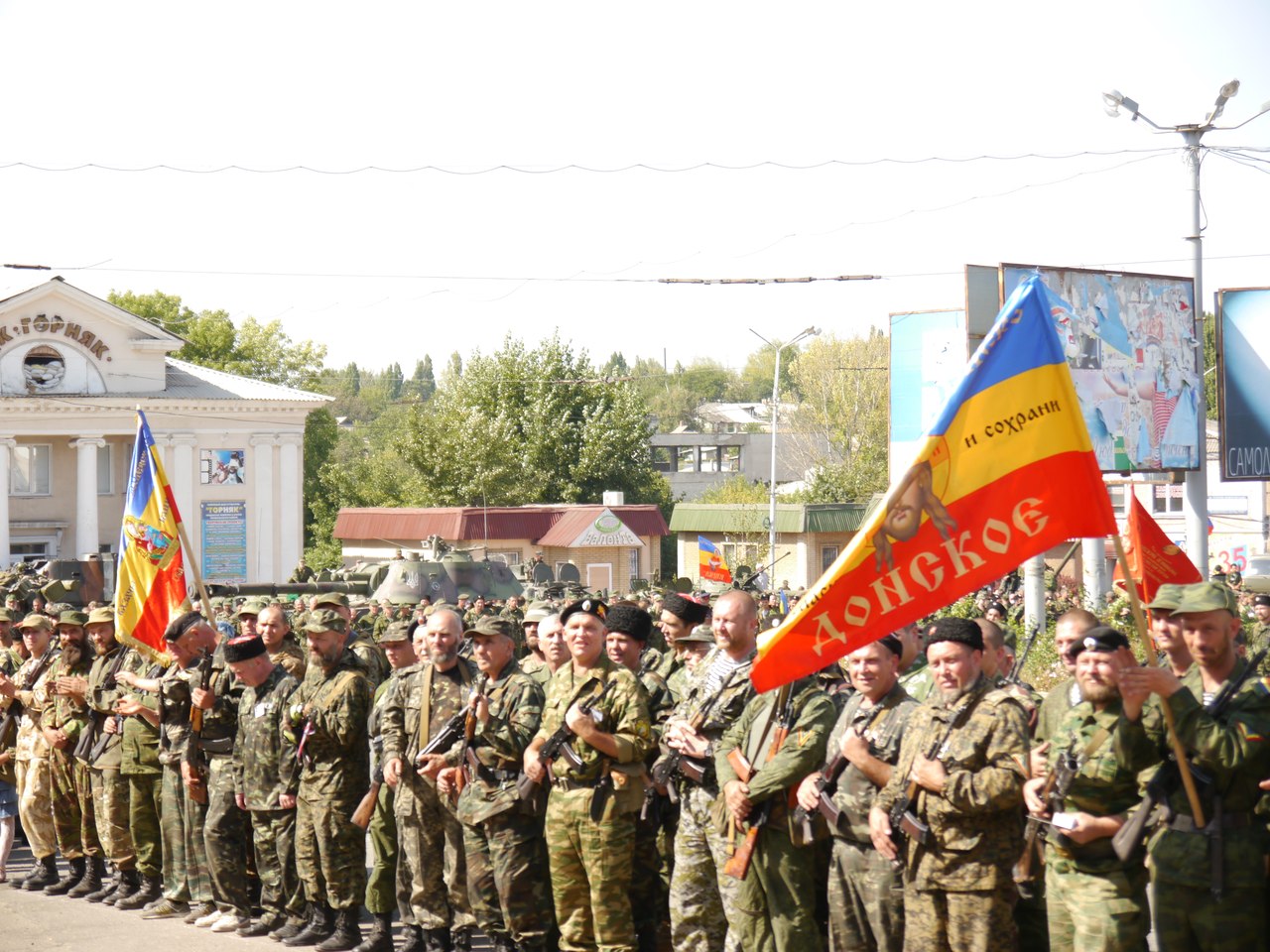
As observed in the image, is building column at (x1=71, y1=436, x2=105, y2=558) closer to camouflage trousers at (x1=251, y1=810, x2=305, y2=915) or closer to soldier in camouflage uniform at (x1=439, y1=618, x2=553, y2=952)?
camouflage trousers at (x1=251, y1=810, x2=305, y2=915)

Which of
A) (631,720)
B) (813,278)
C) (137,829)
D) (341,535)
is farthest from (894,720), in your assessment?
(341,535)

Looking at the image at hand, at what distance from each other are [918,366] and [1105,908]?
17.5 metres

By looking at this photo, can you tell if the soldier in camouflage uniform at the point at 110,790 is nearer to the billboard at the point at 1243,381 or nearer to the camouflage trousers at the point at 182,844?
the camouflage trousers at the point at 182,844

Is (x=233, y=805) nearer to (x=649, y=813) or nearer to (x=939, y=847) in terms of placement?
(x=649, y=813)

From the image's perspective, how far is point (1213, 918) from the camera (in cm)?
557

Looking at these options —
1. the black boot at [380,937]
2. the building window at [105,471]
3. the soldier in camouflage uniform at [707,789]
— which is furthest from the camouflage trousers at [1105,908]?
the building window at [105,471]

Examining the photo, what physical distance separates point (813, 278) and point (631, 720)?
1622 centimetres

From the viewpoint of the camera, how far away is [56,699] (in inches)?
452

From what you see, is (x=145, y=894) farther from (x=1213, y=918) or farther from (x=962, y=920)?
(x=1213, y=918)

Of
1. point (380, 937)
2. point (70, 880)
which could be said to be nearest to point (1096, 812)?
point (380, 937)

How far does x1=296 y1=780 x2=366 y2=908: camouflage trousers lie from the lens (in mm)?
8953

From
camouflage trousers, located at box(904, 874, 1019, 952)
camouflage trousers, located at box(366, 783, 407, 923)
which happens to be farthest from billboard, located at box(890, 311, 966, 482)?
camouflage trousers, located at box(904, 874, 1019, 952)

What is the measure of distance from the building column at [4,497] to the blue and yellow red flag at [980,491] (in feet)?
143

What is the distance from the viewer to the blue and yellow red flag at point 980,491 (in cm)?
578
